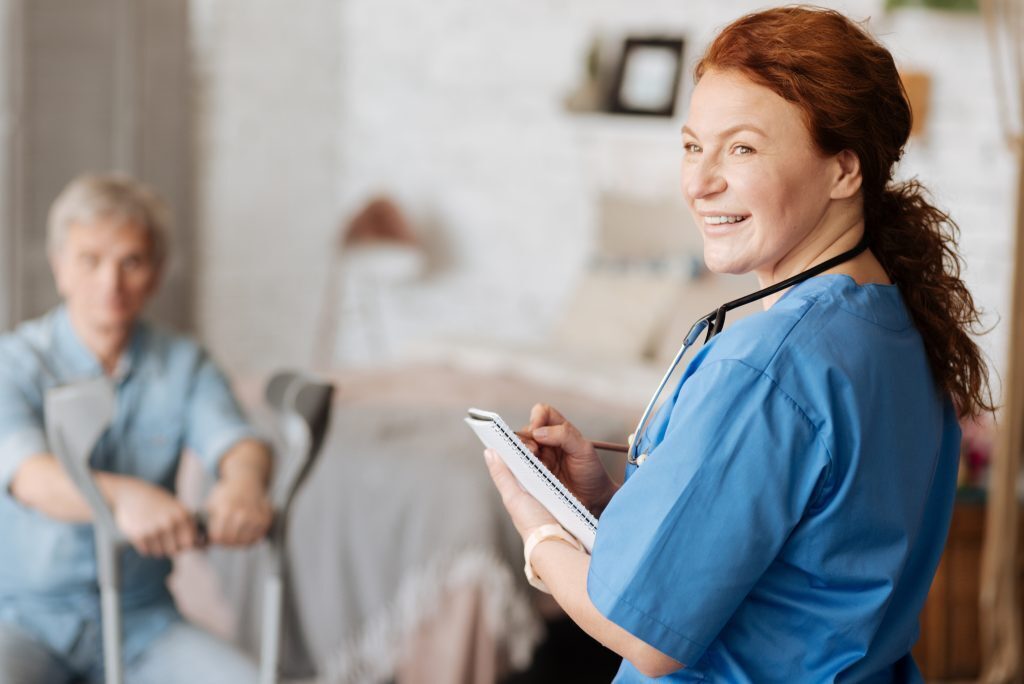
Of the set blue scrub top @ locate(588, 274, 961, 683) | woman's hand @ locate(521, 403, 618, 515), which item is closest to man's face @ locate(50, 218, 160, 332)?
woman's hand @ locate(521, 403, 618, 515)

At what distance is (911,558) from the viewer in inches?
54.3

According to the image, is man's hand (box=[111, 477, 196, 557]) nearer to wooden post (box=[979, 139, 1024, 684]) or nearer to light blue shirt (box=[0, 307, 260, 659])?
light blue shirt (box=[0, 307, 260, 659])

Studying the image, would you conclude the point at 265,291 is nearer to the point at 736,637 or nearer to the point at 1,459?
the point at 1,459

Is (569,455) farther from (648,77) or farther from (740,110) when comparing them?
(648,77)

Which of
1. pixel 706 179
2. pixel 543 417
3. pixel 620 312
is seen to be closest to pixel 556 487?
pixel 543 417

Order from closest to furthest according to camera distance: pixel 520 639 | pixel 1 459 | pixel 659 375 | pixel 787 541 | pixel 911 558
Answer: pixel 787 541, pixel 911 558, pixel 1 459, pixel 520 639, pixel 659 375

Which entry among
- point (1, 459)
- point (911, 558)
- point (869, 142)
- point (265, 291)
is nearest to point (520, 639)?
point (1, 459)

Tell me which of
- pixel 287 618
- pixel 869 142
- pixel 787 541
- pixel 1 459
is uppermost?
pixel 869 142

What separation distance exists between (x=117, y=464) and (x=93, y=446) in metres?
0.19

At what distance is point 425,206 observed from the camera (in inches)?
256

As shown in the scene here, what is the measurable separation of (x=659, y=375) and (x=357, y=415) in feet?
3.92

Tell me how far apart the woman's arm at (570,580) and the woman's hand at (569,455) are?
0.24 ft

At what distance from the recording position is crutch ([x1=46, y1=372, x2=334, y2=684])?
192 centimetres

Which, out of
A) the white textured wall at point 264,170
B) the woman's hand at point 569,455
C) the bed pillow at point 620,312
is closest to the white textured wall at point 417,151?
the white textured wall at point 264,170
